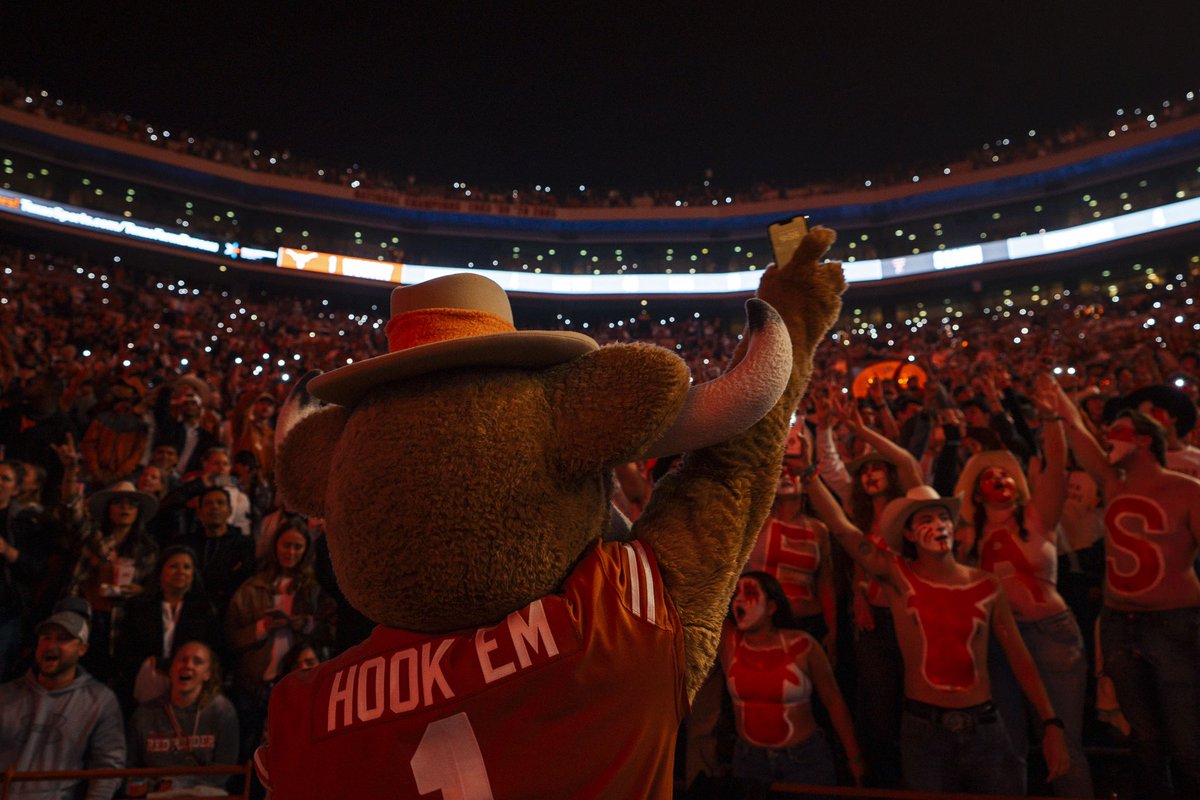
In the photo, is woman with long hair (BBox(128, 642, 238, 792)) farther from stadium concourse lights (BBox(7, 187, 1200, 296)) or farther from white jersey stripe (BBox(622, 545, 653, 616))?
stadium concourse lights (BBox(7, 187, 1200, 296))

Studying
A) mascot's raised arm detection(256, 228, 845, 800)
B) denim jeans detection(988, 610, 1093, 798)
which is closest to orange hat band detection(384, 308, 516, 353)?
mascot's raised arm detection(256, 228, 845, 800)

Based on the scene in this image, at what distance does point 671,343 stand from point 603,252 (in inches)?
387

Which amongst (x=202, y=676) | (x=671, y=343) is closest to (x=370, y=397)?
(x=202, y=676)

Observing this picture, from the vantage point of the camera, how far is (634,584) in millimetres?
1148

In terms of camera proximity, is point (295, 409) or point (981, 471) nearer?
point (295, 409)

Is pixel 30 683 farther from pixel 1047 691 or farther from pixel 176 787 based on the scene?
pixel 1047 691

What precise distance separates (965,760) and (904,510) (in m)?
0.99

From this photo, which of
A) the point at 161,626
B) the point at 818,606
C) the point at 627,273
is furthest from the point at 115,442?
the point at 627,273

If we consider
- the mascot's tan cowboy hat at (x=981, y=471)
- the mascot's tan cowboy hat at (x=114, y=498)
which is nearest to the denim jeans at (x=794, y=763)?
the mascot's tan cowboy hat at (x=981, y=471)

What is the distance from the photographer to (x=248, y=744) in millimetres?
4062

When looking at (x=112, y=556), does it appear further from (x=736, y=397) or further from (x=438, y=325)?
(x=736, y=397)

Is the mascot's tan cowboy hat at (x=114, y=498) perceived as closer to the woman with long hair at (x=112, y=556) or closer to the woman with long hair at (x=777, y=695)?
the woman with long hair at (x=112, y=556)

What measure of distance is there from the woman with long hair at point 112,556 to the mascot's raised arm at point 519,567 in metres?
3.74

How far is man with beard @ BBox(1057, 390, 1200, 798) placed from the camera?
3.08 metres
